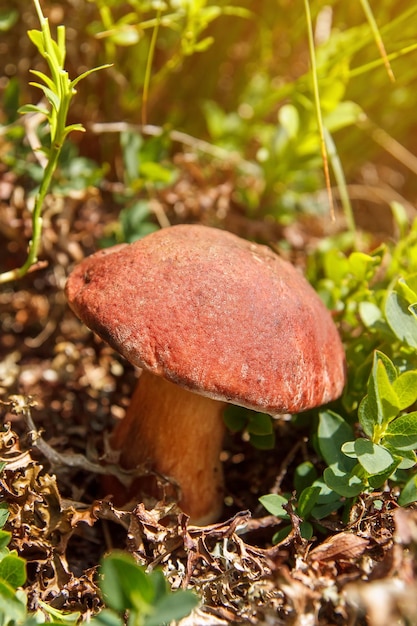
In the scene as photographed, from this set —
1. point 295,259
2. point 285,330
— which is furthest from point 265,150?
point 285,330

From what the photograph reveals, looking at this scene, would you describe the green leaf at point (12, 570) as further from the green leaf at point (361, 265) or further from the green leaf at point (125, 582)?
the green leaf at point (361, 265)

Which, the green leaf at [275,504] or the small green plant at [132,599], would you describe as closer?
the small green plant at [132,599]

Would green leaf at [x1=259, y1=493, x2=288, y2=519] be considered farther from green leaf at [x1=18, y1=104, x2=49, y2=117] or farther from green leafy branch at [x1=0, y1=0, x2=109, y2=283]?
green leaf at [x1=18, y1=104, x2=49, y2=117]

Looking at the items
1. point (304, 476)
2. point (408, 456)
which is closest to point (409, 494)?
point (408, 456)

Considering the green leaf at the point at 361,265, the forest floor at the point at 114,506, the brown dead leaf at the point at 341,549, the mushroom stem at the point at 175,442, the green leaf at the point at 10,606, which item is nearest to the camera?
the green leaf at the point at 10,606

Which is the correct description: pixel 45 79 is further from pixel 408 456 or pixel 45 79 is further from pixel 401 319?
pixel 408 456

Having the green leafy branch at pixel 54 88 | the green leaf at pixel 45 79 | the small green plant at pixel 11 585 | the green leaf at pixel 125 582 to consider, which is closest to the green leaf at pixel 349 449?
the green leaf at pixel 125 582

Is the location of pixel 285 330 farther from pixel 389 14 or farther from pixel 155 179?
pixel 389 14
